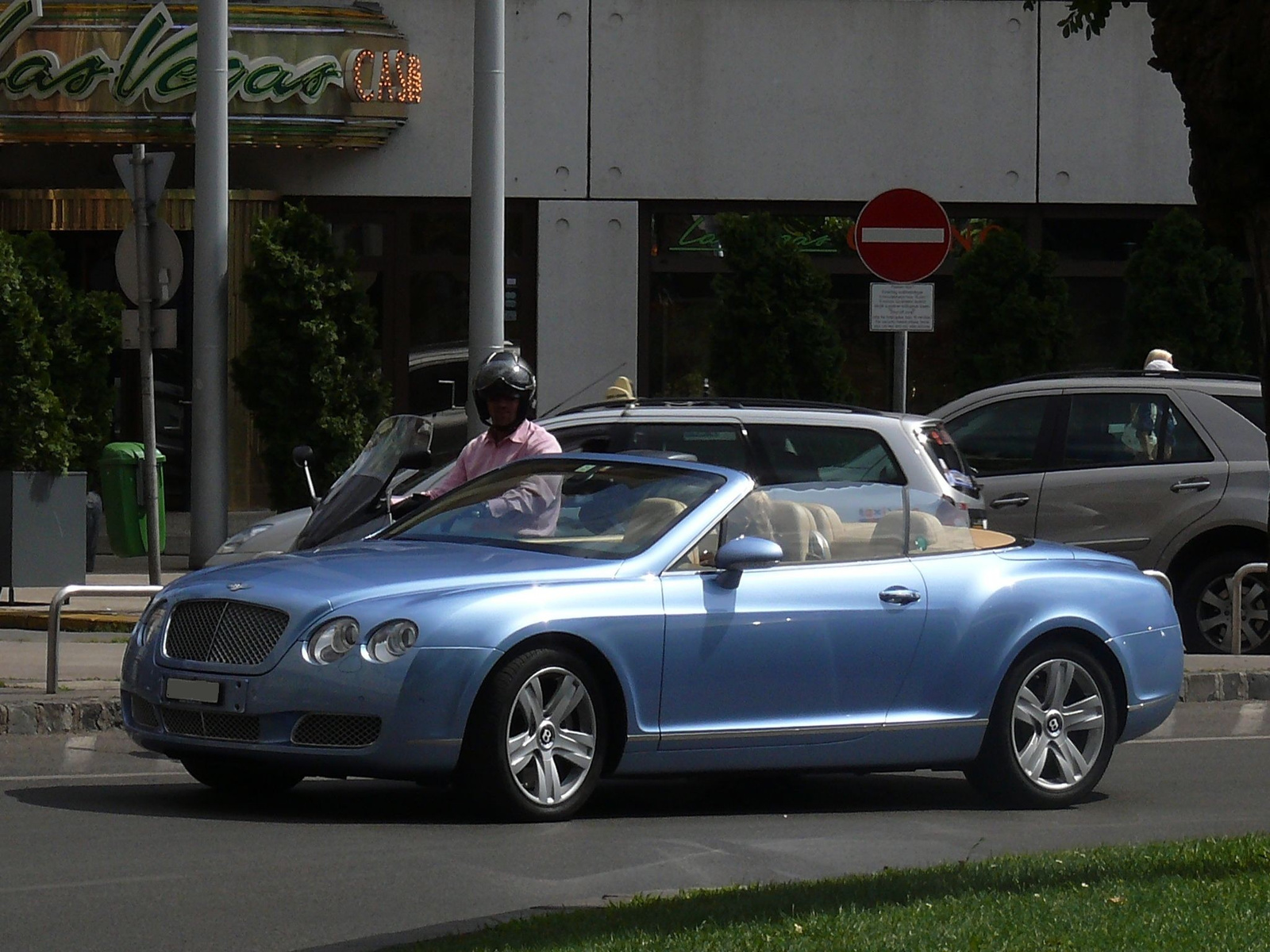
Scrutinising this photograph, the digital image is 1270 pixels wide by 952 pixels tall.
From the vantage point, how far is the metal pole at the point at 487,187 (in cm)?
1642

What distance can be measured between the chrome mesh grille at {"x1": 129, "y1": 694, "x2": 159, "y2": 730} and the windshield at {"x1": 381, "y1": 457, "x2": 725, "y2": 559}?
132cm

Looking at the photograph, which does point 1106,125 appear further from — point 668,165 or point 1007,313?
point 668,165

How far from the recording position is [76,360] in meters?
18.3

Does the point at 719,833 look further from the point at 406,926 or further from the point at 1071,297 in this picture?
the point at 1071,297

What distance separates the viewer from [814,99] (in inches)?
866

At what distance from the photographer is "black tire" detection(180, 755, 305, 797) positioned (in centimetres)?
869

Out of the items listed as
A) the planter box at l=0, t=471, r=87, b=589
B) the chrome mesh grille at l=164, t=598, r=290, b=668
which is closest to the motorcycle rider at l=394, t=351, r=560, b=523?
the chrome mesh grille at l=164, t=598, r=290, b=668

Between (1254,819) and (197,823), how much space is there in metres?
4.02

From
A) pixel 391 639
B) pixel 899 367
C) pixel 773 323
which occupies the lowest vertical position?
pixel 391 639

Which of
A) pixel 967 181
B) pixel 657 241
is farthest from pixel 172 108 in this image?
pixel 967 181

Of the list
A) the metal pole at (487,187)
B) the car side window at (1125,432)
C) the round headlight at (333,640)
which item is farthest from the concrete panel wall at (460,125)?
the round headlight at (333,640)

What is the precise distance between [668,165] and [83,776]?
1335 cm

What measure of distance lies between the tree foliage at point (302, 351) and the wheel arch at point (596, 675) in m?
11.9

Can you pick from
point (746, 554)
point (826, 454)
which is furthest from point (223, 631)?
point (826, 454)
